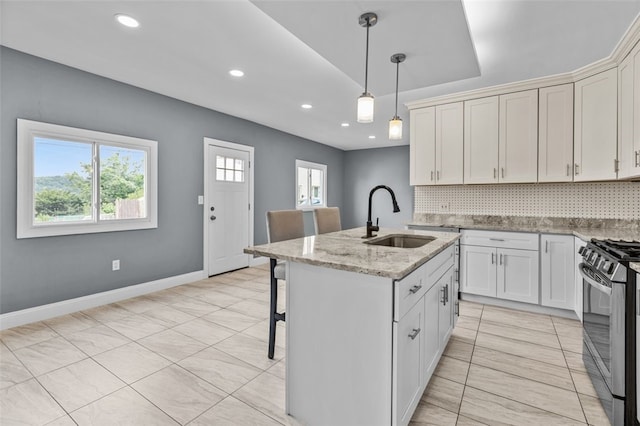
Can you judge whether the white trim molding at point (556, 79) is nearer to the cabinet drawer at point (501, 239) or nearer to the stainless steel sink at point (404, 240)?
the cabinet drawer at point (501, 239)

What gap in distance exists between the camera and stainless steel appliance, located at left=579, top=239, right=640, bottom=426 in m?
1.53

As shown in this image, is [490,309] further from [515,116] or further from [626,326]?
[515,116]

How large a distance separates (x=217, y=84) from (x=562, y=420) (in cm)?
416

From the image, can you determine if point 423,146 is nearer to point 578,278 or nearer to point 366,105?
point 578,278

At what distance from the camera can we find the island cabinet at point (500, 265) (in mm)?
3225

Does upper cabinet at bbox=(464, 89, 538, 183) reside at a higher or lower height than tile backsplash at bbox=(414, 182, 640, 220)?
higher

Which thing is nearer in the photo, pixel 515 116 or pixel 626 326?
pixel 626 326

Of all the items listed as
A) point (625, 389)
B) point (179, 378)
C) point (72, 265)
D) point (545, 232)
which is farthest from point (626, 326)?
point (72, 265)

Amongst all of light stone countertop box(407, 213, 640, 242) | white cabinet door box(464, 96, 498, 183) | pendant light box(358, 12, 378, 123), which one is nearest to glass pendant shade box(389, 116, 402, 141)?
pendant light box(358, 12, 378, 123)

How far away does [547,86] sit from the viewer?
331 cm

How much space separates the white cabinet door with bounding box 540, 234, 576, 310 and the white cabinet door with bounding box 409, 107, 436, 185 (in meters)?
1.47

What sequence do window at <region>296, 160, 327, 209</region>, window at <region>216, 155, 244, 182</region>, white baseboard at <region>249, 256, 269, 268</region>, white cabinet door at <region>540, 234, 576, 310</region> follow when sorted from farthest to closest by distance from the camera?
window at <region>296, 160, 327, 209</region>, white baseboard at <region>249, 256, 269, 268</region>, window at <region>216, 155, 244, 182</region>, white cabinet door at <region>540, 234, 576, 310</region>

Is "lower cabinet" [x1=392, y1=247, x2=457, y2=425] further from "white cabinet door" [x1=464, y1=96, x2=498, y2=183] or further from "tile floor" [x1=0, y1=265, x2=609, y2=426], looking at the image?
"white cabinet door" [x1=464, y1=96, x2=498, y2=183]

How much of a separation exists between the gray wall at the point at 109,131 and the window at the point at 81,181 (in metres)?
0.08
